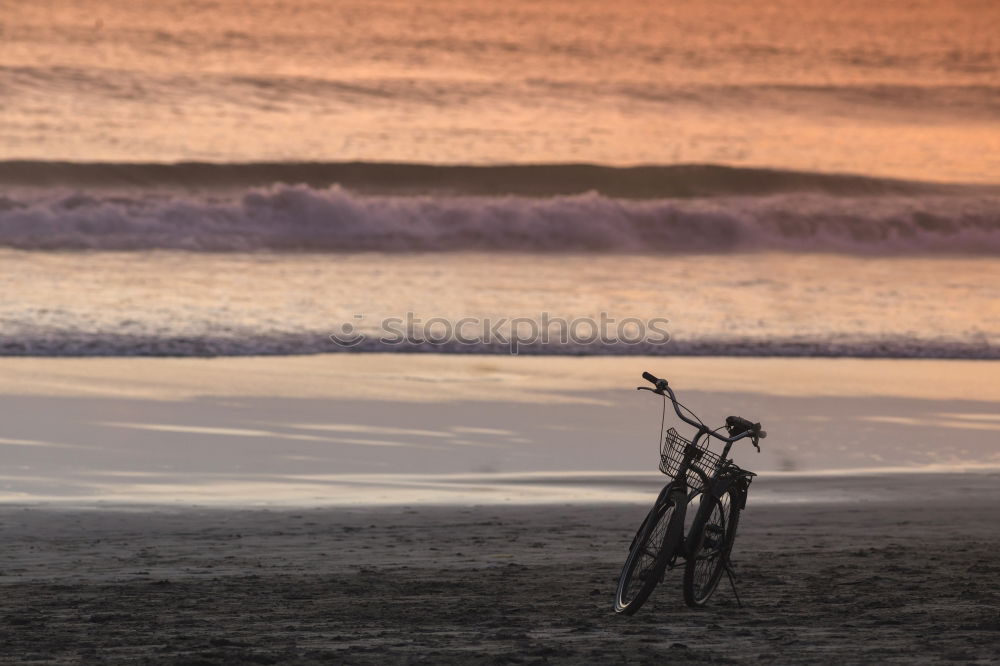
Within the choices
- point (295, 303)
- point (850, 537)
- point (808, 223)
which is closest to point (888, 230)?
point (808, 223)

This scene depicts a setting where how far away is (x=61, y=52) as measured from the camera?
40.8 meters

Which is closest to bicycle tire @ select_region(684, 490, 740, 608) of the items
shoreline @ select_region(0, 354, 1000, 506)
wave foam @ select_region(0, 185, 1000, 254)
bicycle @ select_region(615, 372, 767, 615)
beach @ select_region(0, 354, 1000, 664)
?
bicycle @ select_region(615, 372, 767, 615)

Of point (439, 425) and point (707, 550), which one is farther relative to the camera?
point (439, 425)

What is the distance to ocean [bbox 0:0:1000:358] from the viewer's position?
2808 cm

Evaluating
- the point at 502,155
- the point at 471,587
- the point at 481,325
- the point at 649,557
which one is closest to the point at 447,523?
the point at 471,587

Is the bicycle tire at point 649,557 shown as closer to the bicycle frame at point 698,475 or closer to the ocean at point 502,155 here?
the bicycle frame at point 698,475

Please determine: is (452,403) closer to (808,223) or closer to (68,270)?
(68,270)

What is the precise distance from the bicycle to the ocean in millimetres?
16468

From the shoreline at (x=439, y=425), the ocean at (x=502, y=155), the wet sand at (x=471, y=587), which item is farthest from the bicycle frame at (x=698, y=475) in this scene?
the ocean at (x=502, y=155)

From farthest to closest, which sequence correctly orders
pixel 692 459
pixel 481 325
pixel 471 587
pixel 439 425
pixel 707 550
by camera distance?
Result: 1. pixel 481 325
2. pixel 439 425
3. pixel 471 587
4. pixel 707 550
5. pixel 692 459

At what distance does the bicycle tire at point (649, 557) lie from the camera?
6688 mm

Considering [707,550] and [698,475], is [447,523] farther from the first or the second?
[698,475]

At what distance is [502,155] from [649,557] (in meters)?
32.6

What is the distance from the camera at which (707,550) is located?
23.5ft
